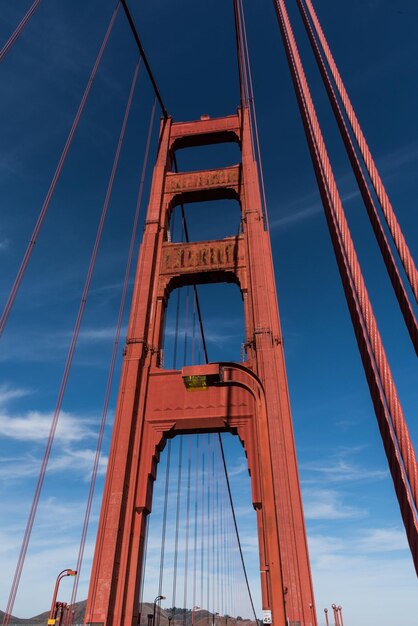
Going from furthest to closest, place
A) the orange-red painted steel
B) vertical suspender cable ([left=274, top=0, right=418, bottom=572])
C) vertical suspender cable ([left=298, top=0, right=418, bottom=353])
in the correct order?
the orange-red painted steel → vertical suspender cable ([left=298, top=0, right=418, bottom=353]) → vertical suspender cable ([left=274, top=0, right=418, bottom=572])

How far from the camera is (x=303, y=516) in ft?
48.4

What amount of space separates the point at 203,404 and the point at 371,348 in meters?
13.8

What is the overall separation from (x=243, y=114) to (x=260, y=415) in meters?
22.9

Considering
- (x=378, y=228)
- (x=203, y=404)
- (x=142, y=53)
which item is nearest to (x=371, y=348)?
(x=378, y=228)

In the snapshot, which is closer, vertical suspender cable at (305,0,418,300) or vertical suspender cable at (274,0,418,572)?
vertical suspender cable at (274,0,418,572)

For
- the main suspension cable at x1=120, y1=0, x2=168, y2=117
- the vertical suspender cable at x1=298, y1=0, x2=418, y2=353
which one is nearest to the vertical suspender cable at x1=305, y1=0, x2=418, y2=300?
the vertical suspender cable at x1=298, y1=0, x2=418, y2=353

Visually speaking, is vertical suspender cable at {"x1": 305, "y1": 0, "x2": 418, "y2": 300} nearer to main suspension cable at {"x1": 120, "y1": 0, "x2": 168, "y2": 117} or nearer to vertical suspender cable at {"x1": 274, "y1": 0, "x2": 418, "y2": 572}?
vertical suspender cable at {"x1": 274, "y1": 0, "x2": 418, "y2": 572}

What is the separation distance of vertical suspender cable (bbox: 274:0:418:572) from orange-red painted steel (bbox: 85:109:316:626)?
4445 millimetres

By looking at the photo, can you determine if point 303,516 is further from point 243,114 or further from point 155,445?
point 243,114

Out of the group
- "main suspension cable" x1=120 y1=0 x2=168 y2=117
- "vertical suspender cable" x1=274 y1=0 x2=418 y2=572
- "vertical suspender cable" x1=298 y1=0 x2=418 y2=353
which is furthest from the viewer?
"main suspension cable" x1=120 y1=0 x2=168 y2=117

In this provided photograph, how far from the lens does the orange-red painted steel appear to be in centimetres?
1343

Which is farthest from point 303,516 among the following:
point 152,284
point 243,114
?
point 243,114

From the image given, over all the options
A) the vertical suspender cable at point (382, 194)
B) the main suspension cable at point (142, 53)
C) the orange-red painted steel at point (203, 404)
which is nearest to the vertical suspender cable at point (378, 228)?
the vertical suspender cable at point (382, 194)

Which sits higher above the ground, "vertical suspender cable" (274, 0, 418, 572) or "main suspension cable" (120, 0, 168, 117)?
"main suspension cable" (120, 0, 168, 117)
